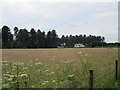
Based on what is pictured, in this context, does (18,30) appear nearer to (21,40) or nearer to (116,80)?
(21,40)

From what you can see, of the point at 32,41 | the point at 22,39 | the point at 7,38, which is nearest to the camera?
the point at 7,38

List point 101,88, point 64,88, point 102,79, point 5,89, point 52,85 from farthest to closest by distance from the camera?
point 102,79, point 101,88, point 52,85, point 64,88, point 5,89

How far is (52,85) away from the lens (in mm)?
6836

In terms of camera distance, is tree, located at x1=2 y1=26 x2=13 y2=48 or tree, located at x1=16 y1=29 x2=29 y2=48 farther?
tree, located at x1=16 y1=29 x2=29 y2=48

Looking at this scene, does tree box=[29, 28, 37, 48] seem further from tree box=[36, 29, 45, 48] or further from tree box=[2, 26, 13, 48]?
tree box=[2, 26, 13, 48]

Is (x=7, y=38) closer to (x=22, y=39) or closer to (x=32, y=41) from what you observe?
(x=22, y=39)

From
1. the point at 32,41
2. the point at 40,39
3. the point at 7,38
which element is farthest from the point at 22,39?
the point at 7,38

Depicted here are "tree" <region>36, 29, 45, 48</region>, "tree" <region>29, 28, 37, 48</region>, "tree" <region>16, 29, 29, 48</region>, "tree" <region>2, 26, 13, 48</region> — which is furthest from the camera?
"tree" <region>36, 29, 45, 48</region>

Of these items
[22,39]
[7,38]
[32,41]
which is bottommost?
A: [32,41]

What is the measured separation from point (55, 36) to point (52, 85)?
4100 inches

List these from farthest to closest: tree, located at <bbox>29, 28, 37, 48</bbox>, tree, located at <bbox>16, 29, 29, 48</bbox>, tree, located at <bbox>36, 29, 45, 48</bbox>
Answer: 1. tree, located at <bbox>36, 29, 45, 48</bbox>
2. tree, located at <bbox>29, 28, 37, 48</bbox>
3. tree, located at <bbox>16, 29, 29, 48</bbox>

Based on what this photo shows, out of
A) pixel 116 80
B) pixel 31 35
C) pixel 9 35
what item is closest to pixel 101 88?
pixel 116 80

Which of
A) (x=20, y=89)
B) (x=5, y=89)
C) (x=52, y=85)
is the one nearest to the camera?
(x=5, y=89)

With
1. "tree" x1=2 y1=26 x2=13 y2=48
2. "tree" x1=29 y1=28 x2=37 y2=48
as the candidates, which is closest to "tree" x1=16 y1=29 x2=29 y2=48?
"tree" x1=29 y1=28 x2=37 y2=48
